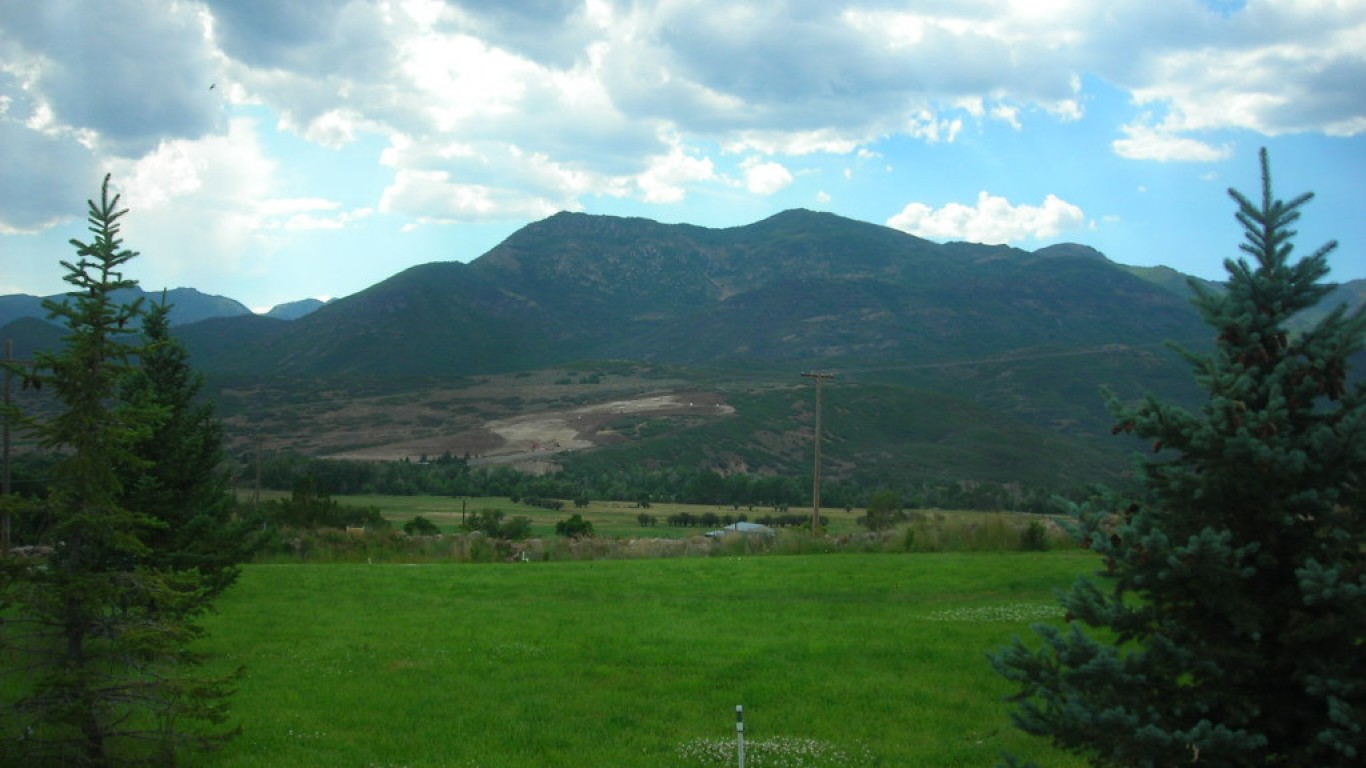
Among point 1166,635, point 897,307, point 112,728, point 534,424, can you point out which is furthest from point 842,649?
point 897,307

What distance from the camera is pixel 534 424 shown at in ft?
334

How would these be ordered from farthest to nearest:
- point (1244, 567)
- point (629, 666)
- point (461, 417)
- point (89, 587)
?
point (461, 417) → point (629, 666) → point (89, 587) → point (1244, 567)

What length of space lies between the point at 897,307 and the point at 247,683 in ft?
617

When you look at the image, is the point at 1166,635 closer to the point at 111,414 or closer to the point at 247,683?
the point at 111,414

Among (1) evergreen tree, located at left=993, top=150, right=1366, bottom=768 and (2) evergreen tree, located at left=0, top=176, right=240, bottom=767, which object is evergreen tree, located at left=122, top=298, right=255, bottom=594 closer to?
(2) evergreen tree, located at left=0, top=176, right=240, bottom=767

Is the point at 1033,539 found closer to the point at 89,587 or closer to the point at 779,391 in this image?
the point at 89,587

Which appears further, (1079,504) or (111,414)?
(111,414)

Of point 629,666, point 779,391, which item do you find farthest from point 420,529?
point 779,391

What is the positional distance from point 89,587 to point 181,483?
30.0ft

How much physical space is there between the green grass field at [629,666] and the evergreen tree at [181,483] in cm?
142

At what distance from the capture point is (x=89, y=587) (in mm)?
8820

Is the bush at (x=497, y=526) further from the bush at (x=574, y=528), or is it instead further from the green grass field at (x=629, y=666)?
the green grass field at (x=629, y=666)

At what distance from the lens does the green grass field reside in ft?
35.2

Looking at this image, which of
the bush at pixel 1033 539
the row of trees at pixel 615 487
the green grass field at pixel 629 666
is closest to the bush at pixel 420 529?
the green grass field at pixel 629 666
